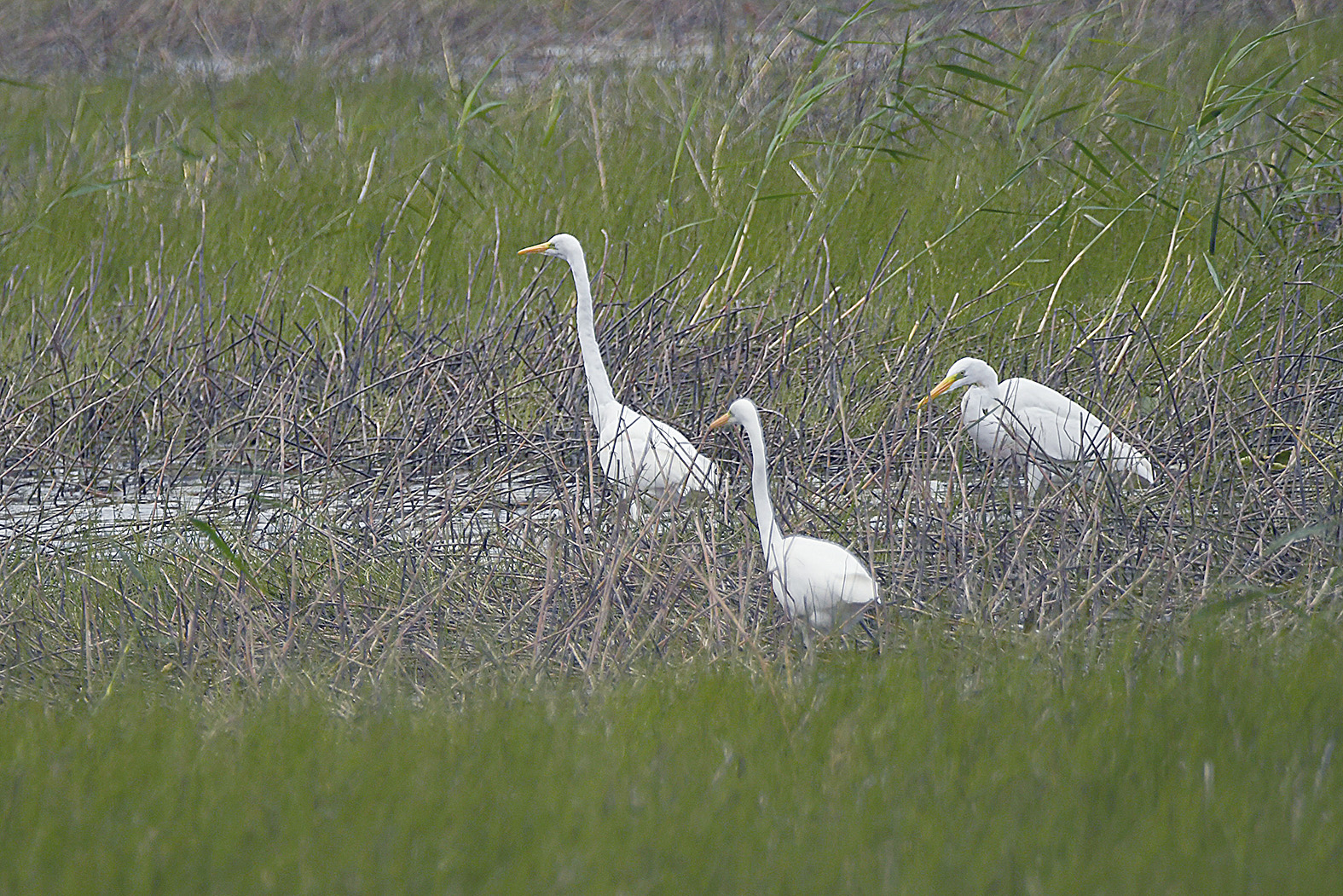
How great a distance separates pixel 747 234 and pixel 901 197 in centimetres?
78

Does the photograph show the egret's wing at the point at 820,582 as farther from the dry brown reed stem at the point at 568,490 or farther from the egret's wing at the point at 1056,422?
the egret's wing at the point at 1056,422

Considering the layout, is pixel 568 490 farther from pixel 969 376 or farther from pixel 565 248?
pixel 969 376

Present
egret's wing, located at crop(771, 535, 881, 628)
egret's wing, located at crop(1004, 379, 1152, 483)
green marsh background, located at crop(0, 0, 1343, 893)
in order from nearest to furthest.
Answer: green marsh background, located at crop(0, 0, 1343, 893)
egret's wing, located at crop(771, 535, 881, 628)
egret's wing, located at crop(1004, 379, 1152, 483)

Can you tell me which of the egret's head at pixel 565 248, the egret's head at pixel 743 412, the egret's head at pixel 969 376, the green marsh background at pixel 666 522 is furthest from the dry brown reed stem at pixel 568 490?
the egret's head at pixel 565 248

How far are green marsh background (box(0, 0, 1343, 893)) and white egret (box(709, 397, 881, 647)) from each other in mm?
94

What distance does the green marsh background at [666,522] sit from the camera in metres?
2.24

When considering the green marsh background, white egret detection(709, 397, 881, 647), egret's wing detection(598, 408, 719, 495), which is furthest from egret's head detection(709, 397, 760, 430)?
egret's wing detection(598, 408, 719, 495)

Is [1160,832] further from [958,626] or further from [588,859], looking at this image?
[958,626]

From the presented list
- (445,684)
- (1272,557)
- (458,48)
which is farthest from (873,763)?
(458,48)

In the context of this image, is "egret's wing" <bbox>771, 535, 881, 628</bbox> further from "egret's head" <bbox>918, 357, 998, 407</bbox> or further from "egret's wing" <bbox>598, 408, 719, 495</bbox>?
"egret's head" <bbox>918, 357, 998, 407</bbox>

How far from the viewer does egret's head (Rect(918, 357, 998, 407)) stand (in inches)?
179

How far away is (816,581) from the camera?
126 inches

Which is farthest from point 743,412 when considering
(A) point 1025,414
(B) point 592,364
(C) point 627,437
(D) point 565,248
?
(D) point 565,248

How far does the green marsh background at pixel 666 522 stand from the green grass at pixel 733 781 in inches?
0.4
